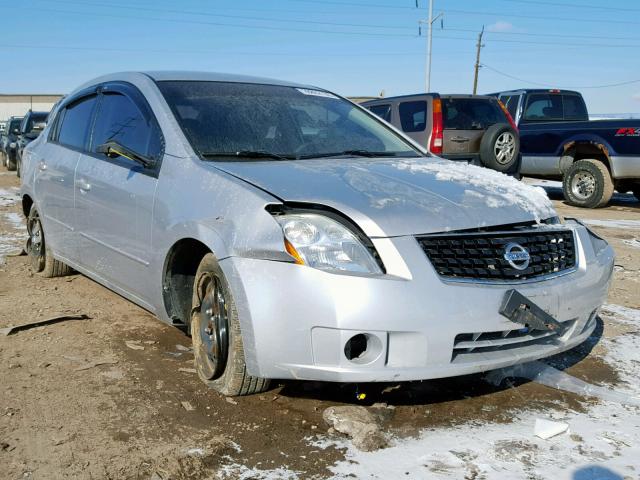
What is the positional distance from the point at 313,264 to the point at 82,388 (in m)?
1.44

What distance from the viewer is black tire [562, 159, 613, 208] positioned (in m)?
11.2

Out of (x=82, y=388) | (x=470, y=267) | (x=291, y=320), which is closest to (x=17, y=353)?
(x=82, y=388)

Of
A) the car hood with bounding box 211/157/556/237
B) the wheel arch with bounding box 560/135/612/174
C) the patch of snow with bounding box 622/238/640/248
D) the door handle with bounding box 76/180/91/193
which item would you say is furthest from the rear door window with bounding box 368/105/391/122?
the car hood with bounding box 211/157/556/237

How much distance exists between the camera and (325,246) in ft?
9.16

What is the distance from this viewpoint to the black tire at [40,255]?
5594 millimetres

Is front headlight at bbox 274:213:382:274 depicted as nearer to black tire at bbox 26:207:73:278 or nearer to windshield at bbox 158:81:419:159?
windshield at bbox 158:81:419:159

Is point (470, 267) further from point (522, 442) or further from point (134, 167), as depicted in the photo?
point (134, 167)

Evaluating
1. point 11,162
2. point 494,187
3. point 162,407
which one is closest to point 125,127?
point 162,407

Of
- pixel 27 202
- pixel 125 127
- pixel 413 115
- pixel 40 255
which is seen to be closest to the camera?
pixel 125 127

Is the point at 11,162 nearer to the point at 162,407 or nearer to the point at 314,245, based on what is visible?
the point at 162,407

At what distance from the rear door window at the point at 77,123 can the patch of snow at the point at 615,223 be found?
6.78 metres

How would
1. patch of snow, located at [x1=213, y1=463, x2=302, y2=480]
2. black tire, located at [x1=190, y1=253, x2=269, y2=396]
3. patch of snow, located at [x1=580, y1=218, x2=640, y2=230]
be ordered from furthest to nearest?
patch of snow, located at [x1=580, y1=218, x2=640, y2=230] → black tire, located at [x1=190, y1=253, x2=269, y2=396] → patch of snow, located at [x1=213, y1=463, x2=302, y2=480]

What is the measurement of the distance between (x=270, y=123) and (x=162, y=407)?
170cm

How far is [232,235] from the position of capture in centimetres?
296
